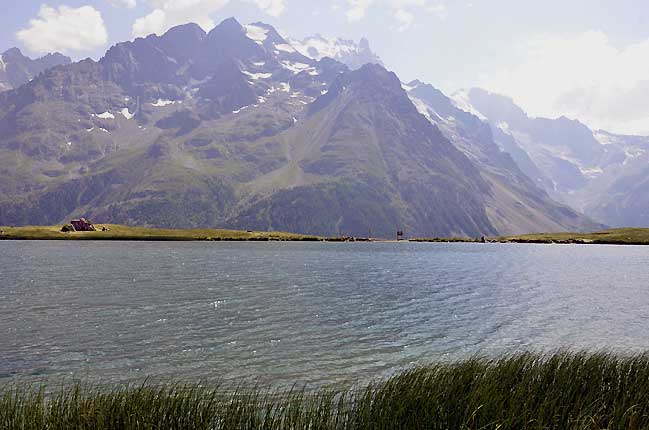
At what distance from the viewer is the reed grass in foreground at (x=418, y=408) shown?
52.9 feet

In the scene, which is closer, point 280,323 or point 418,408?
point 418,408

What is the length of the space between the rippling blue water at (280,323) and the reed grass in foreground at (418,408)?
850 cm

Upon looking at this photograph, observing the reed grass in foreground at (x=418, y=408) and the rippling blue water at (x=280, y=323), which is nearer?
the reed grass in foreground at (x=418, y=408)

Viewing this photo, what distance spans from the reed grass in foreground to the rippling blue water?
850cm

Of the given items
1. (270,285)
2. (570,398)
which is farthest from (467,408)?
(270,285)

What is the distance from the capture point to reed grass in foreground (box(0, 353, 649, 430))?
16109 mm

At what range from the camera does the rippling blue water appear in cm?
2916

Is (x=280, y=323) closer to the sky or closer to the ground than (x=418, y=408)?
closer to the ground

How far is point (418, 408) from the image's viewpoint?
57.2 feet

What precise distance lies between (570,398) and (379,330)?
74.1 feet

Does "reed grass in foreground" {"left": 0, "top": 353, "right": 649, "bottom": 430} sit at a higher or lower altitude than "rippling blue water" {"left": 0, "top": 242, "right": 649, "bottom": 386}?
higher

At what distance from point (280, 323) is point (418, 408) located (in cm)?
2641

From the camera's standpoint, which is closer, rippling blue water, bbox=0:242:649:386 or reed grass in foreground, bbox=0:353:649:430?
reed grass in foreground, bbox=0:353:649:430

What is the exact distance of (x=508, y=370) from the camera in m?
21.6
